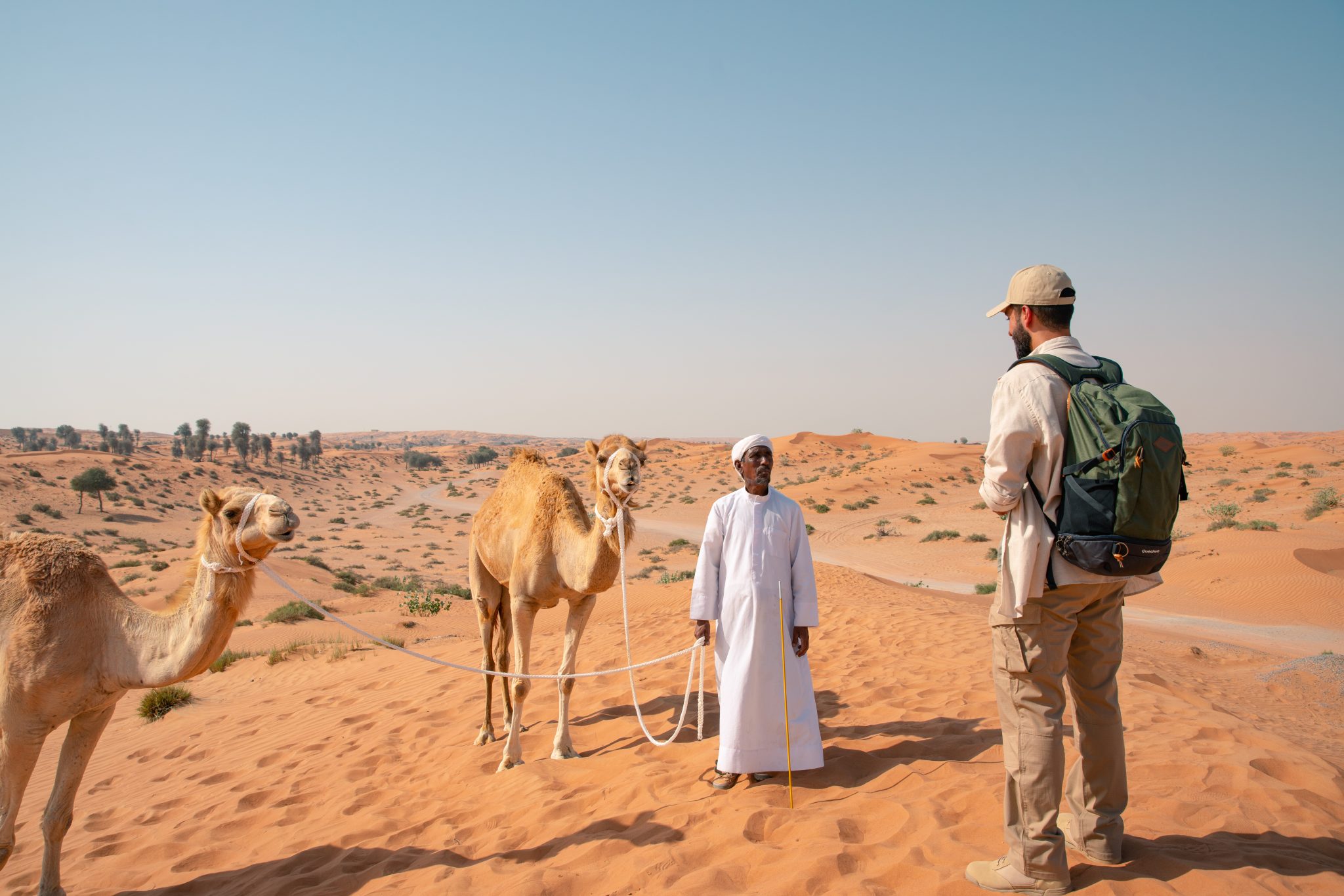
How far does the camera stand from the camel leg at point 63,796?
4.52 m

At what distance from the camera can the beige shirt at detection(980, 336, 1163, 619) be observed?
3.12 meters

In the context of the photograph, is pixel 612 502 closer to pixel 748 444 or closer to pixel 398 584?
pixel 748 444

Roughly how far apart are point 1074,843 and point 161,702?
10.6 meters

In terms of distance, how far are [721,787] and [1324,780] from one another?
3558mm

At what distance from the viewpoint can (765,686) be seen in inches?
189

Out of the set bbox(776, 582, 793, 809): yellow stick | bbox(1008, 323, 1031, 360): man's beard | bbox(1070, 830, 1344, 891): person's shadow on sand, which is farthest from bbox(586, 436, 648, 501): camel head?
bbox(1070, 830, 1344, 891): person's shadow on sand

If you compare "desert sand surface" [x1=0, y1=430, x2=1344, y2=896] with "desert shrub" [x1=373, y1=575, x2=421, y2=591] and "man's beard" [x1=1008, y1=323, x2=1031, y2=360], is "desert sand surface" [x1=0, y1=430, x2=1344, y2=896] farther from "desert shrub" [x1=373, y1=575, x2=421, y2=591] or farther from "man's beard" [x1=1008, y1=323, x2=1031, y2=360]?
"man's beard" [x1=1008, y1=323, x2=1031, y2=360]

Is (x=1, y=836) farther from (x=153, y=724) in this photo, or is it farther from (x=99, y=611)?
(x=153, y=724)

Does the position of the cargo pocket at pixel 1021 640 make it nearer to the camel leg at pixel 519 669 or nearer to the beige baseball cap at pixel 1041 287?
the beige baseball cap at pixel 1041 287

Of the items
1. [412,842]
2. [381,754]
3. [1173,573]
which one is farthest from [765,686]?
[1173,573]

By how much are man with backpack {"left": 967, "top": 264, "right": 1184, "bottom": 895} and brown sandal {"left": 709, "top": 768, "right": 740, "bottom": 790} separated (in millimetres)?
1841

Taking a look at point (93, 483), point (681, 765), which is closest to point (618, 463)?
point (681, 765)

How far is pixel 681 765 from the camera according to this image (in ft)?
18.1

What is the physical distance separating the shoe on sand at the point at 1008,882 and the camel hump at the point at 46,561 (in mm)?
5268
